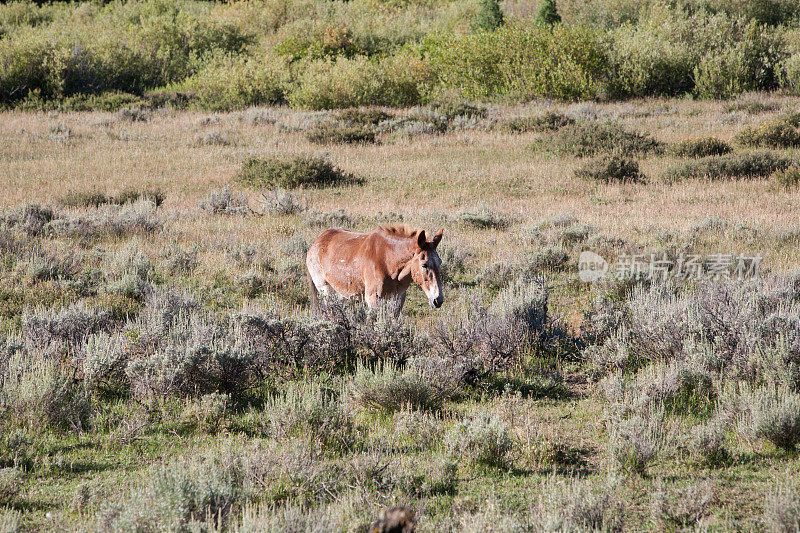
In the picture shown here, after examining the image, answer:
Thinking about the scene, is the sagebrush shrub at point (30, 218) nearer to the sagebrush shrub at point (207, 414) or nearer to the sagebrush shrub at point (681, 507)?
the sagebrush shrub at point (207, 414)

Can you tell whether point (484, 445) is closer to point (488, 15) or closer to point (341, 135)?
point (341, 135)

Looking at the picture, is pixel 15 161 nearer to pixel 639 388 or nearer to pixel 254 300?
pixel 254 300

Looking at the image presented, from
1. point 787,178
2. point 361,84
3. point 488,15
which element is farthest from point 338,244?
point 488,15

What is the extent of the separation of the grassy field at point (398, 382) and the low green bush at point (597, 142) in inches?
235

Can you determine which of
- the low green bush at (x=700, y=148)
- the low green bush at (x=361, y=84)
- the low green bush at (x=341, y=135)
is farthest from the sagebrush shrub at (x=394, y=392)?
the low green bush at (x=361, y=84)

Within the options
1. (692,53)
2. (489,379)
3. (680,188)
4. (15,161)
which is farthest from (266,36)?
(489,379)

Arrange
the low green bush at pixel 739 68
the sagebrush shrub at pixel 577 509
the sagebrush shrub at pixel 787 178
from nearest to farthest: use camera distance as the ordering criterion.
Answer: the sagebrush shrub at pixel 577 509 → the sagebrush shrub at pixel 787 178 → the low green bush at pixel 739 68

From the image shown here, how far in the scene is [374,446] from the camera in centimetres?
512

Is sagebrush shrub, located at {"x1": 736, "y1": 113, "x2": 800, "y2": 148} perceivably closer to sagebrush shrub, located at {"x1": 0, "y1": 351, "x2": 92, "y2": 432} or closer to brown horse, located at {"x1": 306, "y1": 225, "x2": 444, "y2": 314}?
brown horse, located at {"x1": 306, "y1": 225, "x2": 444, "y2": 314}

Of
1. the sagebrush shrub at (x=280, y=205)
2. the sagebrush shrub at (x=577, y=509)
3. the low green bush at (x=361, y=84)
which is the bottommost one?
the sagebrush shrub at (x=280, y=205)

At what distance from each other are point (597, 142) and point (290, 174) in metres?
9.22

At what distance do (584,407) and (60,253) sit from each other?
8.81m

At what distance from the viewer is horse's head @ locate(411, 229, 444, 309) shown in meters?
6.39

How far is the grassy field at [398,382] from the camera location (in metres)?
4.23
